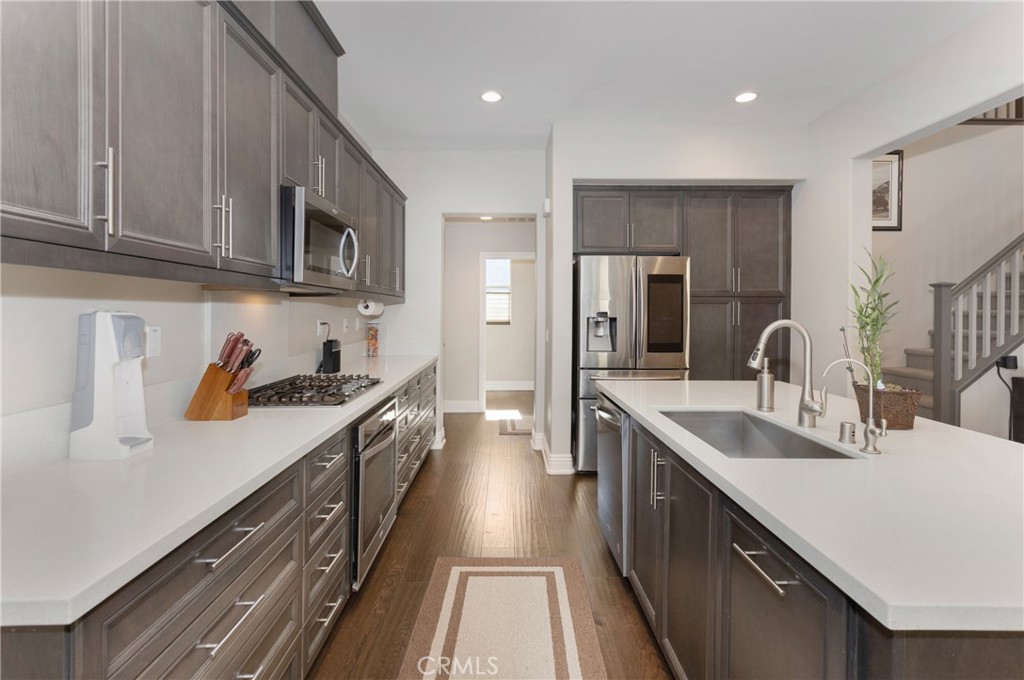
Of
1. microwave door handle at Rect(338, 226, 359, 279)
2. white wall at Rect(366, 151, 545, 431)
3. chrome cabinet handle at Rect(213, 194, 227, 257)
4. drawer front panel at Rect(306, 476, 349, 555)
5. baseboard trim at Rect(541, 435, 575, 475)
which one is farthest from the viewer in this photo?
white wall at Rect(366, 151, 545, 431)

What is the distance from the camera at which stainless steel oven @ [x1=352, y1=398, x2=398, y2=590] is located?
2.11m

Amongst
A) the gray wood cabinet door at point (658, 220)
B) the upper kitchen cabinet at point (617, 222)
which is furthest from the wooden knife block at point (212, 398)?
the gray wood cabinet door at point (658, 220)

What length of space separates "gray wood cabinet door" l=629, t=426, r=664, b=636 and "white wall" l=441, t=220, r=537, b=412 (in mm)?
4622

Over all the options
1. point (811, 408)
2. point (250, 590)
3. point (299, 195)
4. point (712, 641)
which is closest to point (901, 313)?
point (811, 408)

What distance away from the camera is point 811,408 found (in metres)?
1.67

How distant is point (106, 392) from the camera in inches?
52.3

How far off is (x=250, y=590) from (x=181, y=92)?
54.1 inches

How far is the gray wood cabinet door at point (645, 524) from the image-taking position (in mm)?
1810

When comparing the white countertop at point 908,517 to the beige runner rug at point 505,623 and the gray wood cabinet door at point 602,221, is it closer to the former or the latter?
the beige runner rug at point 505,623

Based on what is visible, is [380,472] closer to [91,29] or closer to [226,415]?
[226,415]

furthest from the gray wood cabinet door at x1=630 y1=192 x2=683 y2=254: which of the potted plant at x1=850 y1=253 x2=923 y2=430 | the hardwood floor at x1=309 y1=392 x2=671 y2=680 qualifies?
the potted plant at x1=850 y1=253 x2=923 y2=430

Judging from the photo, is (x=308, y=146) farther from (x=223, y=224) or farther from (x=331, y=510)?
(x=331, y=510)

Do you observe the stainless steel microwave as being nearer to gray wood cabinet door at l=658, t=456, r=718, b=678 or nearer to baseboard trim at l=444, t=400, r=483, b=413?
gray wood cabinet door at l=658, t=456, r=718, b=678

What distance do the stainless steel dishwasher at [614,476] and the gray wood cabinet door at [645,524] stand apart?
66mm
